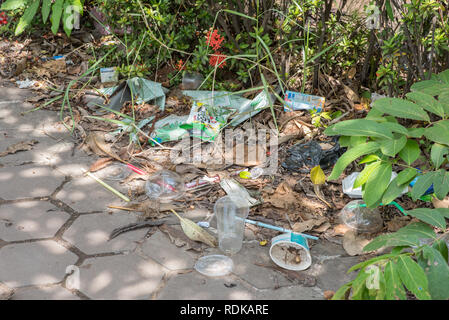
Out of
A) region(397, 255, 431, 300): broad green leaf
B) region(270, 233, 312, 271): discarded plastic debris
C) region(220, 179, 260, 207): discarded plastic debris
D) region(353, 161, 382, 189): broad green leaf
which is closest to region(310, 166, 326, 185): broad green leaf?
region(220, 179, 260, 207): discarded plastic debris

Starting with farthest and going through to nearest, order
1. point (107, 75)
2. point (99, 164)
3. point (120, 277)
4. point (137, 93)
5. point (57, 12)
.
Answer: point (107, 75) < point (137, 93) < point (99, 164) < point (57, 12) < point (120, 277)

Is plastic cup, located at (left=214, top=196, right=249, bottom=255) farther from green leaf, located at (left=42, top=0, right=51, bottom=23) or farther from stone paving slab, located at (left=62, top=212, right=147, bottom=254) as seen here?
green leaf, located at (left=42, top=0, right=51, bottom=23)

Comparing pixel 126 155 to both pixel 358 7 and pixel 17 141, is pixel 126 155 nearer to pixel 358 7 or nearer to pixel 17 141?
pixel 17 141

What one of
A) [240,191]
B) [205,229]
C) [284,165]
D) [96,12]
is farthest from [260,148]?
[96,12]

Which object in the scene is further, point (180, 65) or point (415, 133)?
point (180, 65)

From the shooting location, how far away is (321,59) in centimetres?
350

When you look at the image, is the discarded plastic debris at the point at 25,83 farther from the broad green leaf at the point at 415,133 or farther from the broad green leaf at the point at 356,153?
the broad green leaf at the point at 415,133

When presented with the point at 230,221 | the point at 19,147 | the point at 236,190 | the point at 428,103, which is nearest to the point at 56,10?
the point at 19,147

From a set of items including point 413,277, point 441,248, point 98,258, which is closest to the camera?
point 413,277

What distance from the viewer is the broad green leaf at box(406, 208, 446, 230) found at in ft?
5.14

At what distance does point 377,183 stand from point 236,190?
1039 mm

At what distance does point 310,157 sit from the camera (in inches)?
117

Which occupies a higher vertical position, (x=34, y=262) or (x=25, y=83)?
(x=25, y=83)

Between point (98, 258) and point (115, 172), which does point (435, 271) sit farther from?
point (115, 172)
